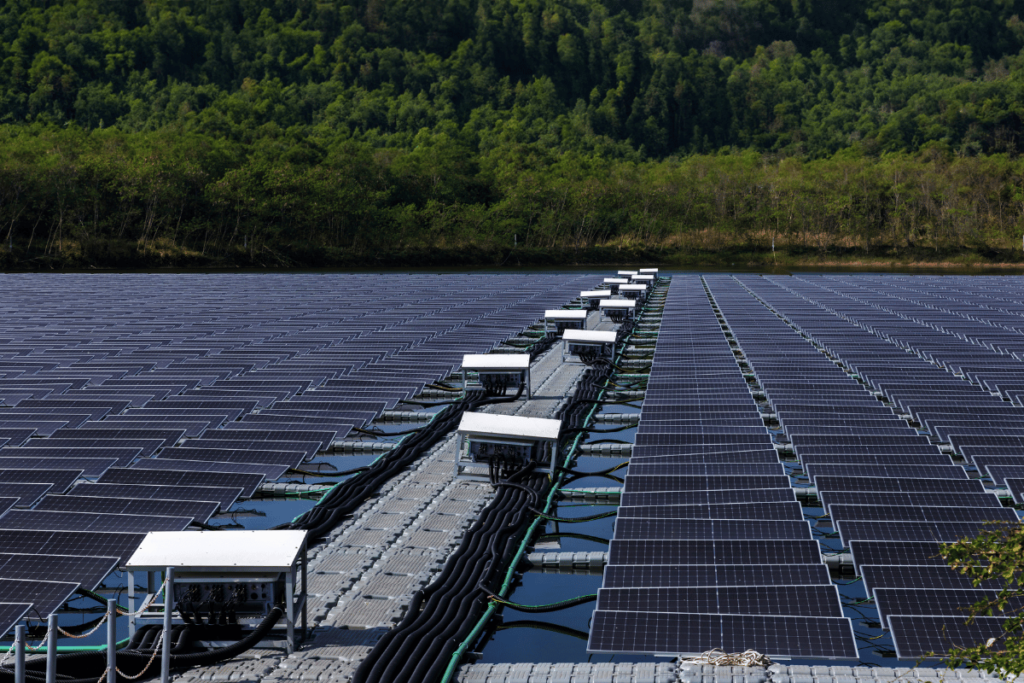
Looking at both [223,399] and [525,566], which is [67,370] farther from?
[525,566]

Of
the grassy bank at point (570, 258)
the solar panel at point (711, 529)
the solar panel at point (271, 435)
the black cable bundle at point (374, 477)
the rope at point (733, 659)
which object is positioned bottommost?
the grassy bank at point (570, 258)

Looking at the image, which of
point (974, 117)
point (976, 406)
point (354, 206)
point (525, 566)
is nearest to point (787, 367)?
point (976, 406)

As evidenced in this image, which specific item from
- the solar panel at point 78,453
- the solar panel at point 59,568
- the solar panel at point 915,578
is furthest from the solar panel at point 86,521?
the solar panel at point 915,578

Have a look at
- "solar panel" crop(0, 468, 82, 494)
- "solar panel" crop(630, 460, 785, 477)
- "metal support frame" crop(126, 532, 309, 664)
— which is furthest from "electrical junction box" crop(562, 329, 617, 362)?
"metal support frame" crop(126, 532, 309, 664)

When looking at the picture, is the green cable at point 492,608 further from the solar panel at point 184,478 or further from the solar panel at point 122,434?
Answer: the solar panel at point 122,434

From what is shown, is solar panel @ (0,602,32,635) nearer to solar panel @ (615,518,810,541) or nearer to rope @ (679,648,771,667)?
rope @ (679,648,771,667)

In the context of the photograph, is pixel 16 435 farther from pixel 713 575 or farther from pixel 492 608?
pixel 713 575

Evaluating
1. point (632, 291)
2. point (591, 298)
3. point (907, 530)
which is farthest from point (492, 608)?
point (632, 291)
